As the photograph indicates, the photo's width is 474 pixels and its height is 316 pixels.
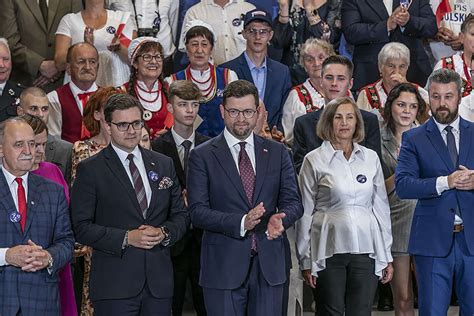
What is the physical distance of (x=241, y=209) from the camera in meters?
6.31

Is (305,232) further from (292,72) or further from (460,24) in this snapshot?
(460,24)

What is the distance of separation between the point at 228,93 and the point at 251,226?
0.88m

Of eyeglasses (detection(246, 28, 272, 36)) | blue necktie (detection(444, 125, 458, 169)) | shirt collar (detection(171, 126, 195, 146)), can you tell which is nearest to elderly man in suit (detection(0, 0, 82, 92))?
eyeglasses (detection(246, 28, 272, 36))

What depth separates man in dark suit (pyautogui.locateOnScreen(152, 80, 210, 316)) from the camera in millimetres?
7115

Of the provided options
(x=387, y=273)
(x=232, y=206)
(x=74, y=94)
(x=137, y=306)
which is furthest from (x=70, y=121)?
(x=387, y=273)

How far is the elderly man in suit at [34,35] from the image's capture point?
29.6ft

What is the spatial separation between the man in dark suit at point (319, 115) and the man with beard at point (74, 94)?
1.72 metres

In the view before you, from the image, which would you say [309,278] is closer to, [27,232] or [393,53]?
[27,232]

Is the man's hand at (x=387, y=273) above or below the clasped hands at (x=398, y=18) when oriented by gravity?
below

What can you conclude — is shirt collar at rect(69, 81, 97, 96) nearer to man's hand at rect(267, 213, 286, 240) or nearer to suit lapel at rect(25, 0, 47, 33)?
suit lapel at rect(25, 0, 47, 33)

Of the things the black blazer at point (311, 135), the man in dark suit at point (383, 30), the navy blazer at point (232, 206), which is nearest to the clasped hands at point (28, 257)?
the navy blazer at point (232, 206)

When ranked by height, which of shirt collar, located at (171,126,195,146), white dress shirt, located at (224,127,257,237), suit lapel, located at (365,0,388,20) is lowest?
white dress shirt, located at (224,127,257,237)

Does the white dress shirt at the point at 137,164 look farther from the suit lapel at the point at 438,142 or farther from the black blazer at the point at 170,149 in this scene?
the suit lapel at the point at 438,142

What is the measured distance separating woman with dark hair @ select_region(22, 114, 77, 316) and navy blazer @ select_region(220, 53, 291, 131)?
93.2 inches
